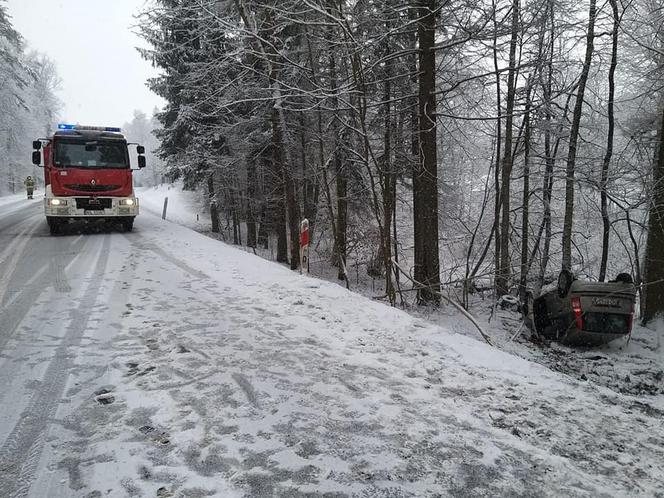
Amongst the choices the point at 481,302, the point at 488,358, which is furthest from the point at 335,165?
the point at 488,358

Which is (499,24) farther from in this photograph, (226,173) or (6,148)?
(6,148)

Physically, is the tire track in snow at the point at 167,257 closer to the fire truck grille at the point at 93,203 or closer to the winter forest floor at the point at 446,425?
the fire truck grille at the point at 93,203

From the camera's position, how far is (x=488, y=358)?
13.8ft

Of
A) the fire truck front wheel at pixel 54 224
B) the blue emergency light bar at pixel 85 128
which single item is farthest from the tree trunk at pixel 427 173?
the fire truck front wheel at pixel 54 224

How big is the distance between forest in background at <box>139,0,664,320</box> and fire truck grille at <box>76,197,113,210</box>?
464 cm

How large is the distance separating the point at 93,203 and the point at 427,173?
991cm

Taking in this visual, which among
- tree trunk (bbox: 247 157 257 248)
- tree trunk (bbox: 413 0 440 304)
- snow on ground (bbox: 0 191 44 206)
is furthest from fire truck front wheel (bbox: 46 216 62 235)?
snow on ground (bbox: 0 191 44 206)

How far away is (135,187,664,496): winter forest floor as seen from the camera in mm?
2480

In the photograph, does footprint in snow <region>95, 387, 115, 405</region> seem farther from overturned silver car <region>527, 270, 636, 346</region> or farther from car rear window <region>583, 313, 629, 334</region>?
car rear window <region>583, 313, 629, 334</region>

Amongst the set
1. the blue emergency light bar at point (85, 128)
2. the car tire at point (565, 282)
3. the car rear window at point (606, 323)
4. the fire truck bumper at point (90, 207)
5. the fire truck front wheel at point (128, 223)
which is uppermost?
the blue emergency light bar at point (85, 128)

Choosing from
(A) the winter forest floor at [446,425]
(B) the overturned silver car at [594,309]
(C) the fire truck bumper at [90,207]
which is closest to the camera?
(A) the winter forest floor at [446,425]

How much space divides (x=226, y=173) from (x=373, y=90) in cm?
1110

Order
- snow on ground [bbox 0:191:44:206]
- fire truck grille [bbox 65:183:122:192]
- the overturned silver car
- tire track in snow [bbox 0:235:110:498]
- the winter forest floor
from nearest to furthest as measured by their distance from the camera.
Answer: tire track in snow [bbox 0:235:110:498] < the winter forest floor < the overturned silver car < fire truck grille [bbox 65:183:122:192] < snow on ground [bbox 0:191:44:206]

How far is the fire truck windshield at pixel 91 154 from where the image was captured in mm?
12430
